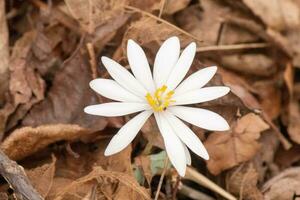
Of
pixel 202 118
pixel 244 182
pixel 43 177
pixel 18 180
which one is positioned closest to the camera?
pixel 18 180

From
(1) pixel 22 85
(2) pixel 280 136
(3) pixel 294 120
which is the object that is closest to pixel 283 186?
(2) pixel 280 136

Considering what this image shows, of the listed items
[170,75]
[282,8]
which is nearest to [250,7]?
[282,8]

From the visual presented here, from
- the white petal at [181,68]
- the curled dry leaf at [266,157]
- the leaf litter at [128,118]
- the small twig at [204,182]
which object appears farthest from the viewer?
the curled dry leaf at [266,157]

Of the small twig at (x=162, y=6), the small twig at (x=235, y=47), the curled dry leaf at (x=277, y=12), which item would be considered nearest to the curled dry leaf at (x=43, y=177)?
the small twig at (x=162, y=6)

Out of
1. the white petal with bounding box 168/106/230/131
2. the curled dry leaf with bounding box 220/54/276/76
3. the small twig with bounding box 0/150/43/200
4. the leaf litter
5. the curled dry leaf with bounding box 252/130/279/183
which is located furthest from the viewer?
the curled dry leaf with bounding box 220/54/276/76

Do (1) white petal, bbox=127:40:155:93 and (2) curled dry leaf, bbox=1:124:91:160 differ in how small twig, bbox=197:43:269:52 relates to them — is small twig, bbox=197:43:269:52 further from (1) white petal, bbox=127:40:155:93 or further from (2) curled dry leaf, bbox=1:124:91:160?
(2) curled dry leaf, bbox=1:124:91:160

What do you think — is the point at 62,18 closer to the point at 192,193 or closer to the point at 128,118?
the point at 128,118

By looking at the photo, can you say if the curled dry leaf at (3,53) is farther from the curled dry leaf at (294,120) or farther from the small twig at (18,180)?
the curled dry leaf at (294,120)

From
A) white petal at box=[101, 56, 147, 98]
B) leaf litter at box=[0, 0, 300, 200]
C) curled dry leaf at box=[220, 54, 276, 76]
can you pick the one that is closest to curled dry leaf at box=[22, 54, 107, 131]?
leaf litter at box=[0, 0, 300, 200]
